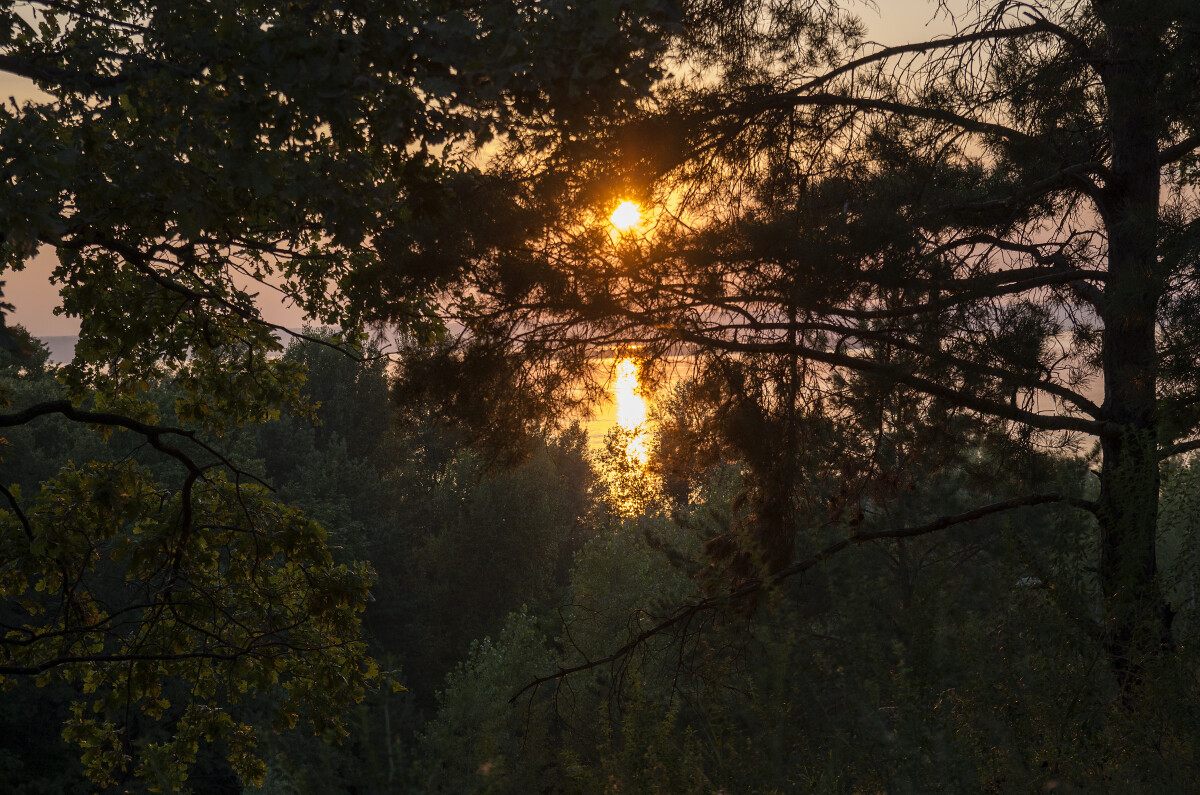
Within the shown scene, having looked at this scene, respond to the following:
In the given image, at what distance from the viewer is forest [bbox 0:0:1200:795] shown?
4020mm

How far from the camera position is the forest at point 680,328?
4020 mm

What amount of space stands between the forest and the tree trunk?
0.11ft

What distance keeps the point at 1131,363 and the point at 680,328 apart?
3690mm

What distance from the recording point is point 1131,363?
24.1 feet

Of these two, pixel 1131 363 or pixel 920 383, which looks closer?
pixel 920 383

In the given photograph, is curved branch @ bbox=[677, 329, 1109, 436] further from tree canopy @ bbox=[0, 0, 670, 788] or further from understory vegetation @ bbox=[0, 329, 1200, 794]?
tree canopy @ bbox=[0, 0, 670, 788]

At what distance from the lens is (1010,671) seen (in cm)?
449

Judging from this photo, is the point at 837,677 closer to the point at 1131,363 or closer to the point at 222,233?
the point at 222,233

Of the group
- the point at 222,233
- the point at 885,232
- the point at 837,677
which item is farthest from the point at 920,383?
the point at 222,233

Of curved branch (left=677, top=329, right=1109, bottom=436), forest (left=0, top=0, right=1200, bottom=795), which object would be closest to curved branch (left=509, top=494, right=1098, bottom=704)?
forest (left=0, top=0, right=1200, bottom=795)

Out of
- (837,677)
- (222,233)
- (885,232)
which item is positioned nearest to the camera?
(837,677)

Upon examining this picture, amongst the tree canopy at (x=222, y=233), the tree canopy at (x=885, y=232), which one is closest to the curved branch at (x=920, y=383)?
the tree canopy at (x=885, y=232)

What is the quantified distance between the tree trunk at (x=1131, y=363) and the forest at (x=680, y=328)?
3 cm

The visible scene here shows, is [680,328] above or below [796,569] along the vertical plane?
above
